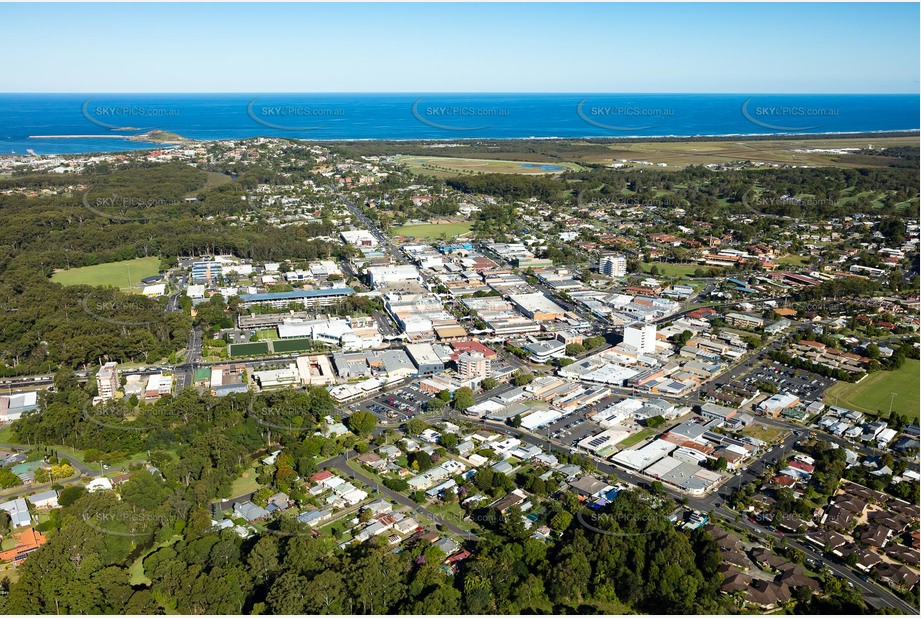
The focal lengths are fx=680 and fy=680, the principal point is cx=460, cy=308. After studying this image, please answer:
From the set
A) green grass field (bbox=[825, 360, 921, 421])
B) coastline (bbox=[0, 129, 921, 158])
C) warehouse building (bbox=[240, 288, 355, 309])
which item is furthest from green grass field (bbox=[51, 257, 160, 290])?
coastline (bbox=[0, 129, 921, 158])

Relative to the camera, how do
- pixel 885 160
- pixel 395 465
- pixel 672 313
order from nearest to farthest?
pixel 395 465 < pixel 672 313 < pixel 885 160

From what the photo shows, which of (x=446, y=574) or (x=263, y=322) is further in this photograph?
(x=263, y=322)

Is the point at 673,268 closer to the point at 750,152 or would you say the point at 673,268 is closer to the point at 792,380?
the point at 792,380

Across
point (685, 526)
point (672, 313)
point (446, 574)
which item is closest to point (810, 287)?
point (672, 313)

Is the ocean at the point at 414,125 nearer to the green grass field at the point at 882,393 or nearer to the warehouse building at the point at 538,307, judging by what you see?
the warehouse building at the point at 538,307

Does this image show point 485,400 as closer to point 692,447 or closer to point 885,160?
point 692,447

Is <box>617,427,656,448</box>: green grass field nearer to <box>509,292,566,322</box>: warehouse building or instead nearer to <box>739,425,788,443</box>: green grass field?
<box>739,425,788,443</box>: green grass field

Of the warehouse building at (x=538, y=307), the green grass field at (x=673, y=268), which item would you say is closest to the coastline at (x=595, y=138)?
the green grass field at (x=673, y=268)
